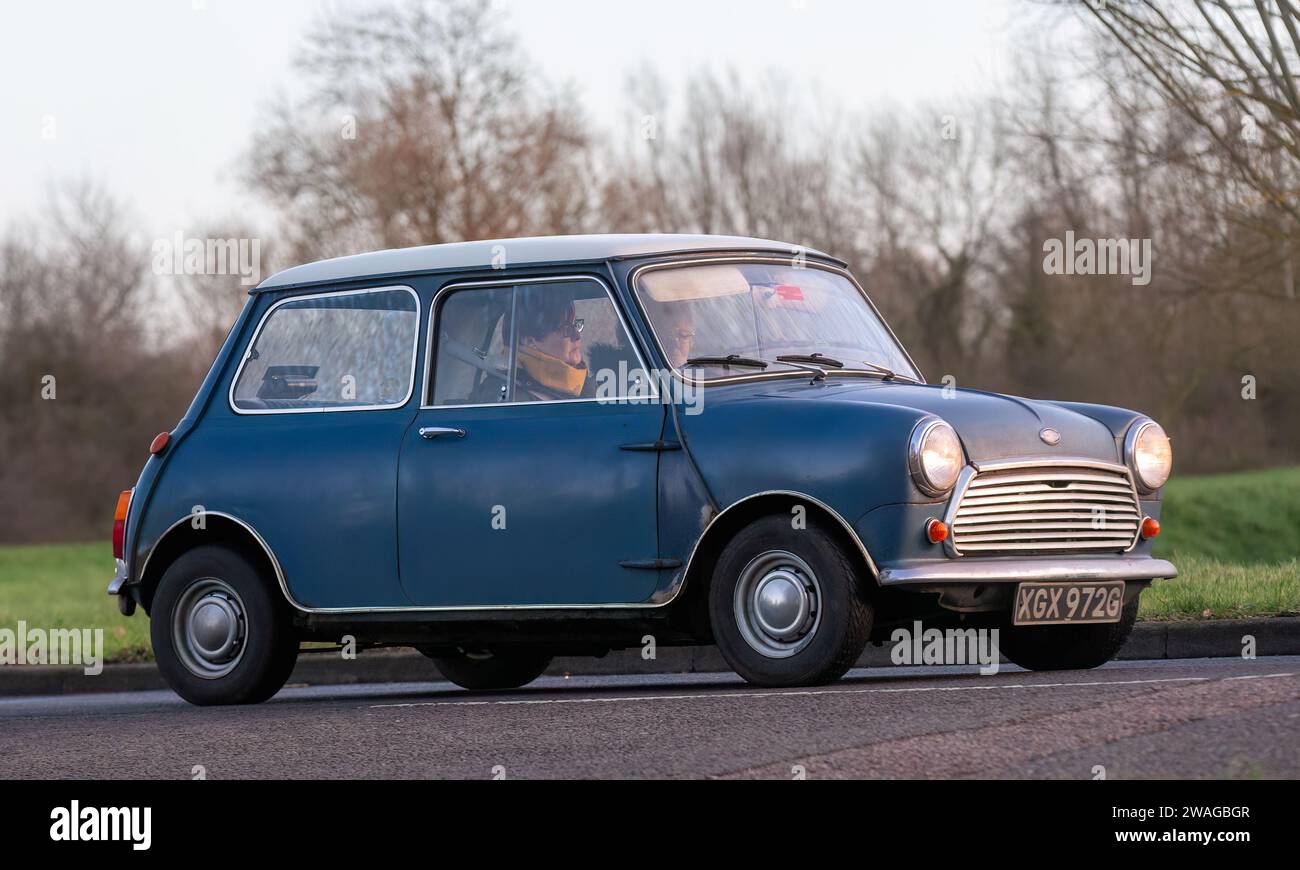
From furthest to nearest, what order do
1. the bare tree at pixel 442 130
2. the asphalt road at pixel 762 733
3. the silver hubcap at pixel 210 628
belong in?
the bare tree at pixel 442 130 < the silver hubcap at pixel 210 628 < the asphalt road at pixel 762 733

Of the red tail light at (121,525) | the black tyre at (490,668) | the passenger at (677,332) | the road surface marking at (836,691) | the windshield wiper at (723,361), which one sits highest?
the passenger at (677,332)

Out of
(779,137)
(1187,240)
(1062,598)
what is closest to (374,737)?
(1062,598)

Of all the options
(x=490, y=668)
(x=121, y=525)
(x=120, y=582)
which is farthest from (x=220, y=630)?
(x=490, y=668)

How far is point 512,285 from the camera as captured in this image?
8328 mm

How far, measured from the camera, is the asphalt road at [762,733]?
205 inches

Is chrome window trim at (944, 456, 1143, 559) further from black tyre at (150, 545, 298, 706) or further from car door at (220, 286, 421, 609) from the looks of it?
black tyre at (150, 545, 298, 706)

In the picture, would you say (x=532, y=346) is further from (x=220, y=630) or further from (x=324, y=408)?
(x=220, y=630)

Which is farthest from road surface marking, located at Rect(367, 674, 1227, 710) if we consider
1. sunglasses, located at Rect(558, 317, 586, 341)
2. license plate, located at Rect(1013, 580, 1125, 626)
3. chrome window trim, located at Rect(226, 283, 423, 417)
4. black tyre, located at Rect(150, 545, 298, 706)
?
sunglasses, located at Rect(558, 317, 586, 341)

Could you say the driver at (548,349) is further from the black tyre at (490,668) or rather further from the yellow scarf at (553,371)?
the black tyre at (490,668)

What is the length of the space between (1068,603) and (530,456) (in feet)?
7.38

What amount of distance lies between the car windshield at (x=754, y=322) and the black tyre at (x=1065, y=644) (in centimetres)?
125

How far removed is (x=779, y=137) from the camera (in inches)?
2023

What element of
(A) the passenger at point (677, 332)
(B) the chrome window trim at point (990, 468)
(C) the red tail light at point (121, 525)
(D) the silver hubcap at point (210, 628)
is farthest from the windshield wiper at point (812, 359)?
(C) the red tail light at point (121, 525)

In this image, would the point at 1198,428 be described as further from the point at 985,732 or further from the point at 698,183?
the point at 985,732
